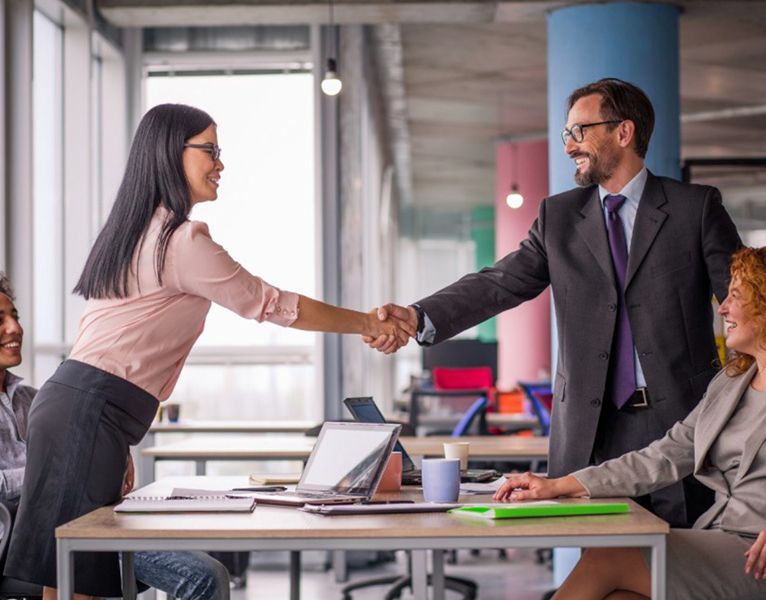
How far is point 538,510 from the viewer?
2389mm

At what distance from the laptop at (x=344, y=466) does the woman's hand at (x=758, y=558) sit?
2.71 ft

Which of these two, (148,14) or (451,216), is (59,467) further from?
(451,216)

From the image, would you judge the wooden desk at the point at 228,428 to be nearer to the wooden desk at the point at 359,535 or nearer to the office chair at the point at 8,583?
the office chair at the point at 8,583

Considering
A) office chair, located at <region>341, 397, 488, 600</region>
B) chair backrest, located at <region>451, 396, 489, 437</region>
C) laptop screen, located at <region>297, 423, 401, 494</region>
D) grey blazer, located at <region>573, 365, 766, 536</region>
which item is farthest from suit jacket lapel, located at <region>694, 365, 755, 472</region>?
chair backrest, located at <region>451, 396, 489, 437</region>

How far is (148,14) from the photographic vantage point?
7.08 metres

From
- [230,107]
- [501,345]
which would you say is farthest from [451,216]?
[230,107]

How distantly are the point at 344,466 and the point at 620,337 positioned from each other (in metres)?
0.89

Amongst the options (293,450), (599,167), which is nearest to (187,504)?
(599,167)

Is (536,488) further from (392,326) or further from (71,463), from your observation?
(71,463)

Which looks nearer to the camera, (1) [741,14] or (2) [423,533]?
(2) [423,533]

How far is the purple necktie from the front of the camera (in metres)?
3.08

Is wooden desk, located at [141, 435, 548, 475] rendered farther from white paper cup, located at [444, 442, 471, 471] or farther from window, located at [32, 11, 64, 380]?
window, located at [32, 11, 64, 380]

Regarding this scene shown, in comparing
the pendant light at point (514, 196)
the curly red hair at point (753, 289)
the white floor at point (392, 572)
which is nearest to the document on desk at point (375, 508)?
the curly red hair at point (753, 289)

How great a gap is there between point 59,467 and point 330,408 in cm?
538
